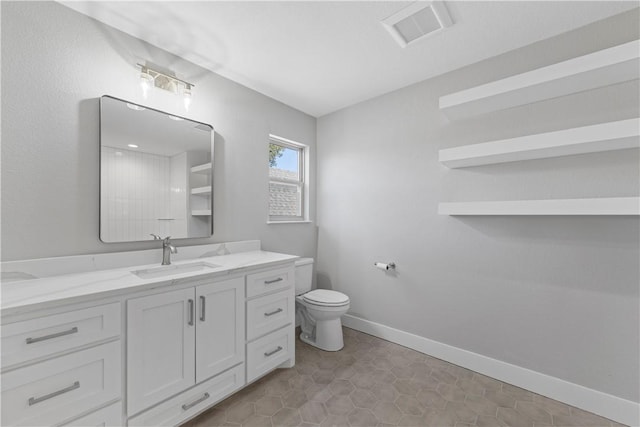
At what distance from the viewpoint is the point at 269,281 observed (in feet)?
6.53

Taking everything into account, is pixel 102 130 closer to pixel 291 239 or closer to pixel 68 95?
pixel 68 95

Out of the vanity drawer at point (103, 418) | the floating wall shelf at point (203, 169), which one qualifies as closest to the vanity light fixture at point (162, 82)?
the floating wall shelf at point (203, 169)

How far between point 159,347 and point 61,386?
38cm

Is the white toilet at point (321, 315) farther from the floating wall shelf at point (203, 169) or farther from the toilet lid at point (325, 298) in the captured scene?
the floating wall shelf at point (203, 169)

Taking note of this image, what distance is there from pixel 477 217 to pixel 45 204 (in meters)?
2.90

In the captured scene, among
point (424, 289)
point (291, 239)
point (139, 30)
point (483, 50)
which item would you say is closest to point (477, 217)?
point (424, 289)

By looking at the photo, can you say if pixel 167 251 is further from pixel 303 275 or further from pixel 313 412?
pixel 313 412

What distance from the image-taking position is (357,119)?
2.92 metres

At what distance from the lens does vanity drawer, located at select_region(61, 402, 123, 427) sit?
1.20m

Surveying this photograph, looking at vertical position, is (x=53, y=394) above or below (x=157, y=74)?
below

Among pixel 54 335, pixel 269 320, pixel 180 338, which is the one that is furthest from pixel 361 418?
pixel 54 335

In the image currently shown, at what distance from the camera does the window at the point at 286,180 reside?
9.64 feet

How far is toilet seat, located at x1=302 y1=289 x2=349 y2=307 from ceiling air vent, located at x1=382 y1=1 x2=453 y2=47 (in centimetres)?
216

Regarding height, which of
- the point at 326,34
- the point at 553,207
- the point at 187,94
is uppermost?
the point at 326,34
